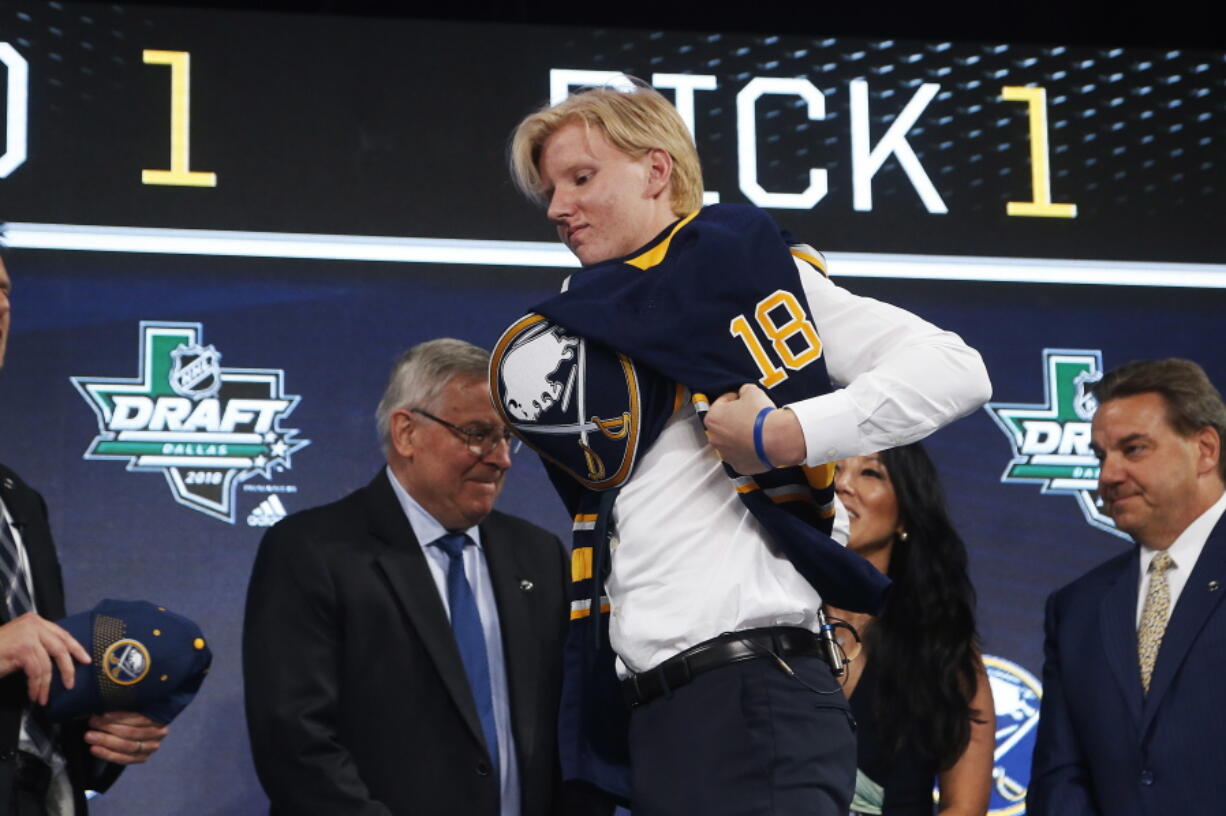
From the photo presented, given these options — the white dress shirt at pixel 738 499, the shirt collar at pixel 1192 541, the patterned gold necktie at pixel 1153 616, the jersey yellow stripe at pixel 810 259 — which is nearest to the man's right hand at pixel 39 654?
the white dress shirt at pixel 738 499

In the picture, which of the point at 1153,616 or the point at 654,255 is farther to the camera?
the point at 1153,616

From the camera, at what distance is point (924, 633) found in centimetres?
383

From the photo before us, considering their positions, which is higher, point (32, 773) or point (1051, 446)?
point (1051, 446)

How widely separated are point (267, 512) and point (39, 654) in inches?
68.3

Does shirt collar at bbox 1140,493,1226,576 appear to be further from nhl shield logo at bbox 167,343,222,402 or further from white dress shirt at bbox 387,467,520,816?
nhl shield logo at bbox 167,343,222,402

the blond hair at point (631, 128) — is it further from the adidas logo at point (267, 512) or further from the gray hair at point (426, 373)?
the adidas logo at point (267, 512)

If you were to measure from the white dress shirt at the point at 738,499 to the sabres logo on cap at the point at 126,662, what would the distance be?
1013 millimetres

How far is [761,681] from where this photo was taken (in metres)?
2.09

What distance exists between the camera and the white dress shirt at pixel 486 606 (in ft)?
11.6

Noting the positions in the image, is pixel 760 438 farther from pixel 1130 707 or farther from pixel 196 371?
pixel 196 371

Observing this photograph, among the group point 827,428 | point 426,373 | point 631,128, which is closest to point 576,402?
point 827,428

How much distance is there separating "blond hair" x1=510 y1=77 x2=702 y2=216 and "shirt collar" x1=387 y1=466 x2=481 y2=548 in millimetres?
1442

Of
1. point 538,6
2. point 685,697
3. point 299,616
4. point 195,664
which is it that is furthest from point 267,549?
point 538,6

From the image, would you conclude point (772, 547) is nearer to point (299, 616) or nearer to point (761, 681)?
point (761, 681)
